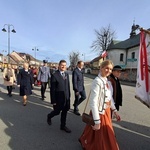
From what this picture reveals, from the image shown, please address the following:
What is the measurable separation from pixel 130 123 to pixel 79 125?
5.41ft

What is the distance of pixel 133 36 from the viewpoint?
60.9 meters

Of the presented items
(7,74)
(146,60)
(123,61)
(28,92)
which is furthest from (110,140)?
(123,61)

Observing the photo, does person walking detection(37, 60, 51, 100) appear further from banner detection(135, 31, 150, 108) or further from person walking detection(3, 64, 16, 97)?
banner detection(135, 31, 150, 108)

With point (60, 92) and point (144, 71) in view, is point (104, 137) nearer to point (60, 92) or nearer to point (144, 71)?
point (144, 71)

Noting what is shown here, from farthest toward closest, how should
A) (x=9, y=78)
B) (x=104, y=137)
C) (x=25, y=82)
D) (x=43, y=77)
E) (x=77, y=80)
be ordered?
(x=9, y=78), (x=43, y=77), (x=25, y=82), (x=77, y=80), (x=104, y=137)

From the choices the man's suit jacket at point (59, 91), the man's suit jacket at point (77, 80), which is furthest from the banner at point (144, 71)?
the man's suit jacket at point (77, 80)

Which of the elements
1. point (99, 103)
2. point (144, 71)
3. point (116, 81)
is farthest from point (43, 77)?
point (99, 103)

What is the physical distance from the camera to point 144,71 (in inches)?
148

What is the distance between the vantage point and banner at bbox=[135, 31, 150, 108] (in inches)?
146

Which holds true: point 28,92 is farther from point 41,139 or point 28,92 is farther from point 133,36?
point 133,36

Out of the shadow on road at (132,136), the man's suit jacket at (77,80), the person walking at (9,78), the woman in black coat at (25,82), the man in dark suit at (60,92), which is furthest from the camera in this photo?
the person walking at (9,78)

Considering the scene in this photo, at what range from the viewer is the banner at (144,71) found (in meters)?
3.70

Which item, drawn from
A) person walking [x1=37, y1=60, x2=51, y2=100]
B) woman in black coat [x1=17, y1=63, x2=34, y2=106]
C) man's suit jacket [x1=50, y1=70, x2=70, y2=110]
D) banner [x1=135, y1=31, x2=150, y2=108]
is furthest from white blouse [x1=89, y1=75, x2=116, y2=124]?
person walking [x1=37, y1=60, x2=51, y2=100]

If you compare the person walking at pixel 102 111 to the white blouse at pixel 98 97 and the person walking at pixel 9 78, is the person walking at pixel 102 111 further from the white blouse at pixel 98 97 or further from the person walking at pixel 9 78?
the person walking at pixel 9 78
